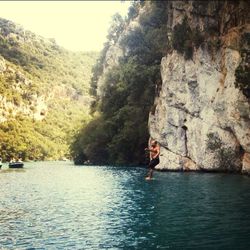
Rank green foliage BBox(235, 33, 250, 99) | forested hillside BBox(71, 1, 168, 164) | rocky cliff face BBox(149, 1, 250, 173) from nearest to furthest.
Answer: green foliage BBox(235, 33, 250, 99), rocky cliff face BBox(149, 1, 250, 173), forested hillside BBox(71, 1, 168, 164)

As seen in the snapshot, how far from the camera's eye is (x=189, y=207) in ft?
83.0

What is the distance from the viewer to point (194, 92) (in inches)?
2421

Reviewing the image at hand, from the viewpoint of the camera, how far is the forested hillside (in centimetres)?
8344

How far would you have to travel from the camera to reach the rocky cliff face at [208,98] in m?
53.0

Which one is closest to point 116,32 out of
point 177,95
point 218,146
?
point 177,95

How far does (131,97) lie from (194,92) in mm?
26882

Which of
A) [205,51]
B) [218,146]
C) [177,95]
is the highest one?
[205,51]

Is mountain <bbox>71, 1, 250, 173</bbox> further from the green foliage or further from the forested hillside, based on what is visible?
the forested hillside

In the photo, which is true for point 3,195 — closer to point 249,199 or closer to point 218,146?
point 249,199

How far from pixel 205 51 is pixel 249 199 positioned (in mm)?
35010

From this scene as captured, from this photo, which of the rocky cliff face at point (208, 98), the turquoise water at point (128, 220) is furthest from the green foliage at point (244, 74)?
the turquoise water at point (128, 220)

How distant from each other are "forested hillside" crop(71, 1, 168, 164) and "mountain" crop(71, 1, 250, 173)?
Result: 7.6 inches

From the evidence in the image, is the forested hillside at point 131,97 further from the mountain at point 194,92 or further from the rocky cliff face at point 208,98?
the rocky cliff face at point 208,98

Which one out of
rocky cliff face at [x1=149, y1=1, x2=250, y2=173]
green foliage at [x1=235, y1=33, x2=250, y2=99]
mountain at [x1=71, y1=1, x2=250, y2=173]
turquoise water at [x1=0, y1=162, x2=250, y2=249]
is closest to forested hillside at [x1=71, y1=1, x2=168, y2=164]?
mountain at [x1=71, y1=1, x2=250, y2=173]
